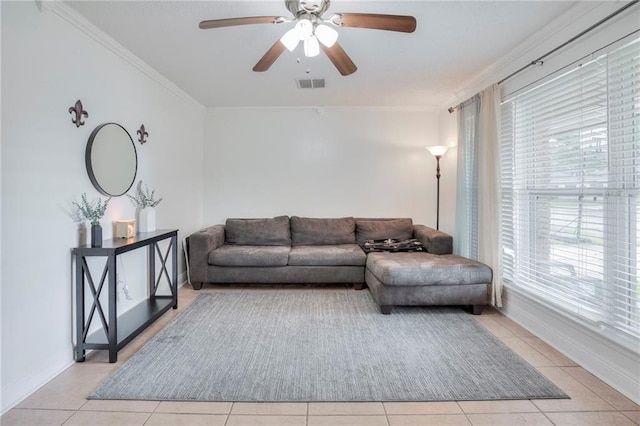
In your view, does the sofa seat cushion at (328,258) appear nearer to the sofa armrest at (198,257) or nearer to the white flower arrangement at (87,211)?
the sofa armrest at (198,257)

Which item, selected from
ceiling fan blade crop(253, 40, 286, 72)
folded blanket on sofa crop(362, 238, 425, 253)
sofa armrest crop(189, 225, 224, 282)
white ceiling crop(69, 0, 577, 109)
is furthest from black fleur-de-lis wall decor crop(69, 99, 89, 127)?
folded blanket on sofa crop(362, 238, 425, 253)

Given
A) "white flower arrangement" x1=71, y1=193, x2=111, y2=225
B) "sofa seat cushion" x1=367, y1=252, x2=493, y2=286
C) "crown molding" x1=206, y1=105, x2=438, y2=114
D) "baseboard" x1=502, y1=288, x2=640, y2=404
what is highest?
"crown molding" x1=206, y1=105, x2=438, y2=114

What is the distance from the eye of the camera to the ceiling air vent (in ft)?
11.2

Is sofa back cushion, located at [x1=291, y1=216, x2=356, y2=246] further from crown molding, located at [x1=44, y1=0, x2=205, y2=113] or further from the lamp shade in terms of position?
crown molding, located at [x1=44, y1=0, x2=205, y2=113]

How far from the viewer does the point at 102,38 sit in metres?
2.40

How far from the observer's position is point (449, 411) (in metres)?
1.65

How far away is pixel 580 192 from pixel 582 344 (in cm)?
104

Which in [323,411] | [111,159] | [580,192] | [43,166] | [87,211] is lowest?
[323,411]

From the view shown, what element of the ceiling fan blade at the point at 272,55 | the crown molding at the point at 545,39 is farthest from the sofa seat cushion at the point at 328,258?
the crown molding at the point at 545,39

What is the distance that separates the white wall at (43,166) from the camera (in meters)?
1.69

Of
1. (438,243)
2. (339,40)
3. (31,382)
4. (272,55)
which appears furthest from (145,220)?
(438,243)

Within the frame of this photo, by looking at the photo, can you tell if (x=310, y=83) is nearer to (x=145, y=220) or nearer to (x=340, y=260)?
(x=340, y=260)

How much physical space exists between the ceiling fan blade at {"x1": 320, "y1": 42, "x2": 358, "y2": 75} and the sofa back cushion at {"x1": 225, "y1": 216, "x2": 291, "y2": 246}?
7.82 ft

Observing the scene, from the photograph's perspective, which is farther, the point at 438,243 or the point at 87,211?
the point at 438,243
